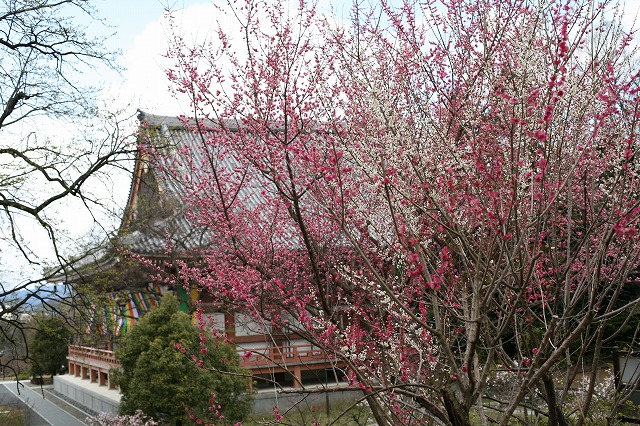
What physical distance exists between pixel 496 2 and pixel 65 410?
18437 mm

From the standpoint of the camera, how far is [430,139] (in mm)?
3814

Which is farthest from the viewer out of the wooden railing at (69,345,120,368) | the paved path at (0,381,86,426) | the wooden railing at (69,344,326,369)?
the wooden railing at (69,345,120,368)

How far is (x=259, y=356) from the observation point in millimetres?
14180

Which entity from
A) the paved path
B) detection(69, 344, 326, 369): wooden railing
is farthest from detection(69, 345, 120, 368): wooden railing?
the paved path

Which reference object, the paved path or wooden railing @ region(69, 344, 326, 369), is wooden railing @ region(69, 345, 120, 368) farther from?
the paved path

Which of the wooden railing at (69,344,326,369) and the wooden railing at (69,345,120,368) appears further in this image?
the wooden railing at (69,345,120,368)

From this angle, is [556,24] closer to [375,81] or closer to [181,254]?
[375,81]

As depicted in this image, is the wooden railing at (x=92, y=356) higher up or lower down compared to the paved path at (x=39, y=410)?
higher up

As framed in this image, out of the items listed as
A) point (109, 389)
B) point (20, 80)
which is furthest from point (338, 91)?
point (109, 389)

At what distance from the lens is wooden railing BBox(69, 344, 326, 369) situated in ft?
44.2

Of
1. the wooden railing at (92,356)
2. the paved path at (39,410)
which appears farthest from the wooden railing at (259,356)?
the paved path at (39,410)

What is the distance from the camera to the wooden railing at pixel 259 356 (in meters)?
13.5

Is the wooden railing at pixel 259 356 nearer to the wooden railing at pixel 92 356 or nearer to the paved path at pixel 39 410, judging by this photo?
the wooden railing at pixel 92 356

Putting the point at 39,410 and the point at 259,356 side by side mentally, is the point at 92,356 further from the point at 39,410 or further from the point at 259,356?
the point at 259,356
